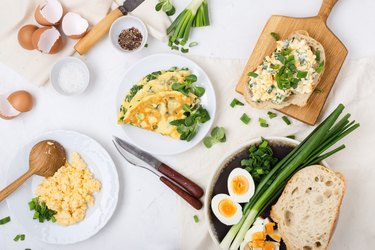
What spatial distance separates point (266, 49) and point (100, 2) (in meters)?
0.92

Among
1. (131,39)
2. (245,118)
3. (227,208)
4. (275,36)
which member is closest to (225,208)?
(227,208)

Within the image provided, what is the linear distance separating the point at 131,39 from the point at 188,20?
31 centimetres

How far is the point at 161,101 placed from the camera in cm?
254

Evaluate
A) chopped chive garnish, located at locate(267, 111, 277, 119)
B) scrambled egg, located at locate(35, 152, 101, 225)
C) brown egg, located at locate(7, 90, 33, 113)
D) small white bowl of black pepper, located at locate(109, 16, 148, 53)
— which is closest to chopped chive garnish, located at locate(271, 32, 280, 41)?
chopped chive garnish, located at locate(267, 111, 277, 119)

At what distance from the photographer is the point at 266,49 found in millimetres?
2547

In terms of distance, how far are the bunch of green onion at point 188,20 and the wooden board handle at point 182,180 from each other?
0.66 meters

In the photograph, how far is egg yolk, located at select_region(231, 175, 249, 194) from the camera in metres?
2.47

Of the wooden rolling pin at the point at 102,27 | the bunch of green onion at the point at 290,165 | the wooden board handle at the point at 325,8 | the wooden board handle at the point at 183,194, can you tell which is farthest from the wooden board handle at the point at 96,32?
the bunch of green onion at the point at 290,165

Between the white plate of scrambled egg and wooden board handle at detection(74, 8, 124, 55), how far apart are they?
0.45 metres

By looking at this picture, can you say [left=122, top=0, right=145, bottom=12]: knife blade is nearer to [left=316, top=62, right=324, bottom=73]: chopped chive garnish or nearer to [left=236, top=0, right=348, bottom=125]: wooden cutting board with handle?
[left=236, top=0, right=348, bottom=125]: wooden cutting board with handle

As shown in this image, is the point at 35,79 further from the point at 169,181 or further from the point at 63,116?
the point at 169,181

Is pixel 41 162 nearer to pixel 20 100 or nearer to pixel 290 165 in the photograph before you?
pixel 20 100

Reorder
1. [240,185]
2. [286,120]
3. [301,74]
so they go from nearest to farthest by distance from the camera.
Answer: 1. [301,74]
2. [240,185]
3. [286,120]

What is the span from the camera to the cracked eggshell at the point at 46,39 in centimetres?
260
